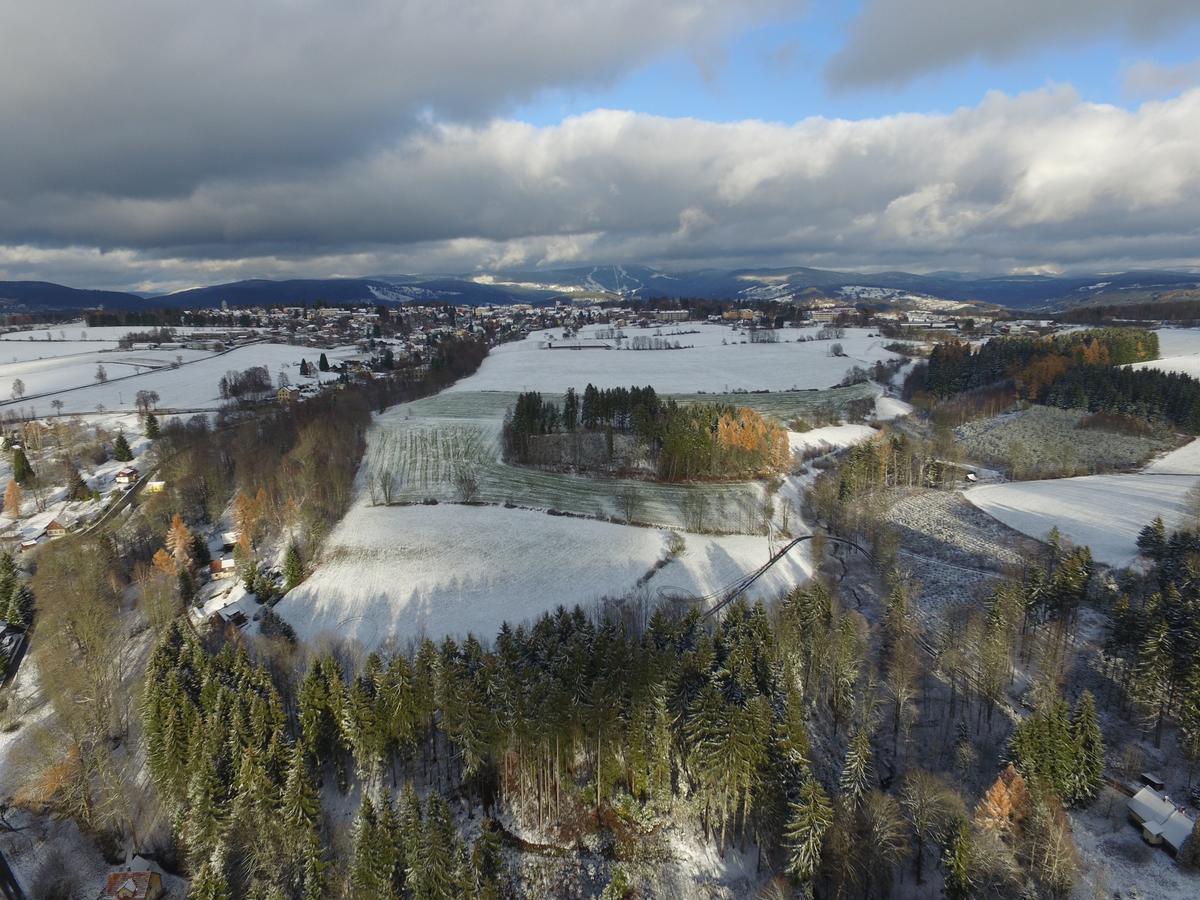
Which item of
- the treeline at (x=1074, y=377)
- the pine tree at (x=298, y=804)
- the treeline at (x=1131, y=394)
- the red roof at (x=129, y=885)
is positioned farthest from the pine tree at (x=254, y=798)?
the treeline at (x=1131, y=394)

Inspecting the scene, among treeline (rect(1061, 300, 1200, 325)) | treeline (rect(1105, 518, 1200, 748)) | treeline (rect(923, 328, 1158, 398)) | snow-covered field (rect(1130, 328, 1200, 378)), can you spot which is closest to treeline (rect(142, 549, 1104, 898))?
treeline (rect(1105, 518, 1200, 748))

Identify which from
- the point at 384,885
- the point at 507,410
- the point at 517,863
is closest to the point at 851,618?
the point at 517,863

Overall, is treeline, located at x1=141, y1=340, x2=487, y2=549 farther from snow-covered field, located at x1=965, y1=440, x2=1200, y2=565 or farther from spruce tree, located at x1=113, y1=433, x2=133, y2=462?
snow-covered field, located at x1=965, y1=440, x2=1200, y2=565

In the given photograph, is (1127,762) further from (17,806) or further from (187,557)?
(187,557)

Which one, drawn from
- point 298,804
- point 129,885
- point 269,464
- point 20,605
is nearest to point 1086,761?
point 298,804

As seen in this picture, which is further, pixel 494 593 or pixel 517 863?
pixel 494 593

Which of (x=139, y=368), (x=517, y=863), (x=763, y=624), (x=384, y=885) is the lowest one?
(x=517, y=863)

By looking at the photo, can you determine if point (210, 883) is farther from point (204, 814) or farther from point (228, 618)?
point (228, 618)
